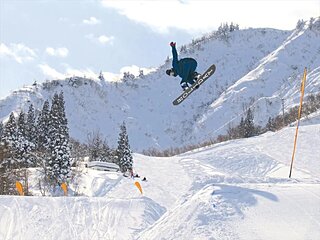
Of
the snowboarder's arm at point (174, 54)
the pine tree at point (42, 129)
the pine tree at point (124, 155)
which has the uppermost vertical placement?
the pine tree at point (42, 129)

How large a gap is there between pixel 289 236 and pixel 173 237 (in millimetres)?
2976

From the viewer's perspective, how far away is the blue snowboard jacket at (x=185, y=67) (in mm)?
17705

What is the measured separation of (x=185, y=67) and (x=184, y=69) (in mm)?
84

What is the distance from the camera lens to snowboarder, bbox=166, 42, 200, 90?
696 inches

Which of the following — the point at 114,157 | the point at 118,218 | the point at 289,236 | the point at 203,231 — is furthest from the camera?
the point at 114,157

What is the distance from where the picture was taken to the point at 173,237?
1302 cm

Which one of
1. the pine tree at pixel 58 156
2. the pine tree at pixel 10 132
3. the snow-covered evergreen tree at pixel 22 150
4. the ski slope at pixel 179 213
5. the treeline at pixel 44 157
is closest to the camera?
the ski slope at pixel 179 213

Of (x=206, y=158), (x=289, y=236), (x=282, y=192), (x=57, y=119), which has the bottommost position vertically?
(x=289, y=236)

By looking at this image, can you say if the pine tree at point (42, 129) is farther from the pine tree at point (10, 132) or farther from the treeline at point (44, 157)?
the pine tree at point (10, 132)

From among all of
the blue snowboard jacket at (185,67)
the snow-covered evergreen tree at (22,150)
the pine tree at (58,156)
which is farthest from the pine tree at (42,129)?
the blue snowboard jacket at (185,67)

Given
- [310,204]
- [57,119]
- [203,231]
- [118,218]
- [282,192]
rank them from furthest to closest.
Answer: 1. [57,119]
2. [118,218]
3. [282,192]
4. [310,204]
5. [203,231]

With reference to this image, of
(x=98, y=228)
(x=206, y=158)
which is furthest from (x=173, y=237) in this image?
(x=206, y=158)

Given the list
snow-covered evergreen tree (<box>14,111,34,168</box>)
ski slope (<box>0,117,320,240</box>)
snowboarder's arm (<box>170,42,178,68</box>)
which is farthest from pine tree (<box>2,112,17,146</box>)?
snowboarder's arm (<box>170,42,178,68</box>)

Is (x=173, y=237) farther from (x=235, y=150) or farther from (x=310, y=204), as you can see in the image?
(x=235, y=150)
